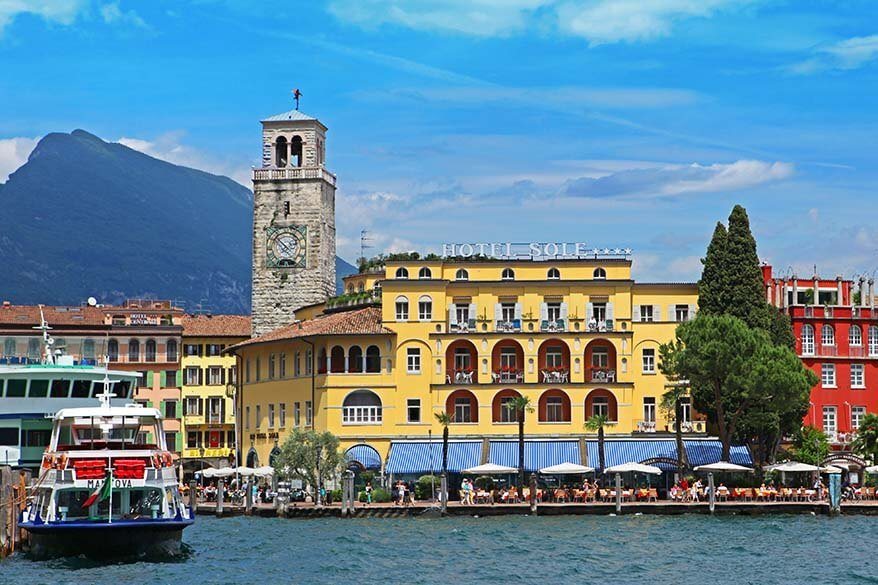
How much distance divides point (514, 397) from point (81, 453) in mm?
47146

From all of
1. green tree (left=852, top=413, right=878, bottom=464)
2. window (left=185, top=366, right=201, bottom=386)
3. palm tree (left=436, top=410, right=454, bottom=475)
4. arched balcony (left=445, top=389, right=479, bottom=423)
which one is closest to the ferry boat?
palm tree (left=436, top=410, right=454, bottom=475)

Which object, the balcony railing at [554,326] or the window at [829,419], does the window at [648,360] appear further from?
the window at [829,419]

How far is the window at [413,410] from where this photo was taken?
334 ft

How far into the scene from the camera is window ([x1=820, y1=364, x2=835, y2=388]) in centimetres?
10719

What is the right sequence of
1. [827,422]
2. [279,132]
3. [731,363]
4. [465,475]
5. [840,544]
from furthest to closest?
1. [279,132]
2. [827,422]
3. [465,475]
4. [731,363]
5. [840,544]

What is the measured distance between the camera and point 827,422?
107 m

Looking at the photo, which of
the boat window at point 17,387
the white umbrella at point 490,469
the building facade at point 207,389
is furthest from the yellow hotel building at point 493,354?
the building facade at point 207,389

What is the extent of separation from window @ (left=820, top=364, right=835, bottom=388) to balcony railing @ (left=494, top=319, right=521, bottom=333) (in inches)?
819

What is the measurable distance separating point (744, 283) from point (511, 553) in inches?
1617

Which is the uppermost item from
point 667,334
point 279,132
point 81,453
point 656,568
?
point 279,132

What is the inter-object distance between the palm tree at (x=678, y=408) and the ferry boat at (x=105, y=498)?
133 ft

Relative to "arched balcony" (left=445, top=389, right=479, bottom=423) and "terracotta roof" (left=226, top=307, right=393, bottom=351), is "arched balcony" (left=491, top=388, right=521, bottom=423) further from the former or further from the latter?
"terracotta roof" (left=226, top=307, right=393, bottom=351)

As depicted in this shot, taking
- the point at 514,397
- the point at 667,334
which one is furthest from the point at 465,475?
the point at 667,334

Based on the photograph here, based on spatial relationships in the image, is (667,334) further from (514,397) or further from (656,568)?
(656,568)
